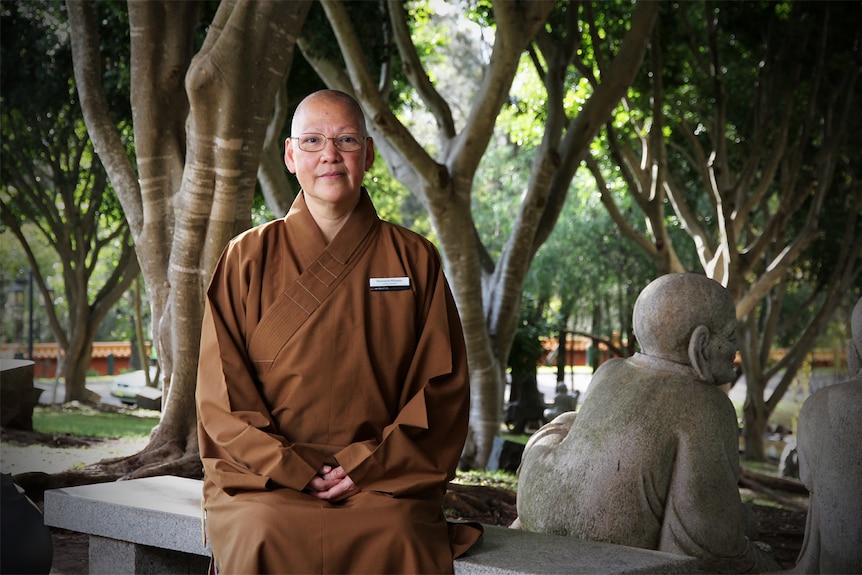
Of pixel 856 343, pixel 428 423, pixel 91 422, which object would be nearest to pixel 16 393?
pixel 91 422

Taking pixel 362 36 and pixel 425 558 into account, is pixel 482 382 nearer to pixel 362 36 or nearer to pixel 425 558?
pixel 362 36

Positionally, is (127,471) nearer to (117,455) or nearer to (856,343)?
(117,455)

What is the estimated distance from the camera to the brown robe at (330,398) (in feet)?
10.2

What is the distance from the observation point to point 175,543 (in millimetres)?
3947

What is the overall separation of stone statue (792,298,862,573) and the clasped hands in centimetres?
175

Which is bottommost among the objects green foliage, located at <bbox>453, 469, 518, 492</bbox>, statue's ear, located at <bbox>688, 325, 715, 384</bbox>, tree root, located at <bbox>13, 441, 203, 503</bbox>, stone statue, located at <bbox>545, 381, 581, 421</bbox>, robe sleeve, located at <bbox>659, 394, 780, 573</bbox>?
green foliage, located at <bbox>453, 469, 518, 492</bbox>

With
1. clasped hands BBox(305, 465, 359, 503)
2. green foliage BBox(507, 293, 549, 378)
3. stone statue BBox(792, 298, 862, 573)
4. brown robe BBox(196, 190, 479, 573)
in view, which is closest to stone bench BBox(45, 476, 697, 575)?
brown robe BBox(196, 190, 479, 573)

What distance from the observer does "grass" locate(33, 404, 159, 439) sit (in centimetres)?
1129

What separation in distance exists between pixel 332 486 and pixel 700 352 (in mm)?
1458

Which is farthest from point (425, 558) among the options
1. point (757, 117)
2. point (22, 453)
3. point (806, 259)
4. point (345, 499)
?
point (806, 259)

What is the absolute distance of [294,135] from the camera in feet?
11.2

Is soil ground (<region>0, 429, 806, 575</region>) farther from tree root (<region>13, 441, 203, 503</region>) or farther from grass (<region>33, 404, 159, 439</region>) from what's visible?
grass (<region>33, 404, 159, 439</region>)

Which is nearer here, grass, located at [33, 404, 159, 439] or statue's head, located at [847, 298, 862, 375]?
Answer: statue's head, located at [847, 298, 862, 375]

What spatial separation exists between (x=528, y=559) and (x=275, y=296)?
3.97 feet
